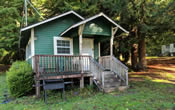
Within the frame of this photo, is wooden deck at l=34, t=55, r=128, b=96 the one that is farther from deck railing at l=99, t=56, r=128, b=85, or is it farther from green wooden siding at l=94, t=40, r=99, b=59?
green wooden siding at l=94, t=40, r=99, b=59

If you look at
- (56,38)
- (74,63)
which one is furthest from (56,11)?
(74,63)

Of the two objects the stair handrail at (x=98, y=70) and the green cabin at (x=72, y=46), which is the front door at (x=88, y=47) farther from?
the stair handrail at (x=98, y=70)

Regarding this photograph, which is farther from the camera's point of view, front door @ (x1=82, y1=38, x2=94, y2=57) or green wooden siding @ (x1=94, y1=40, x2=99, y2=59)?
green wooden siding @ (x1=94, y1=40, x2=99, y2=59)

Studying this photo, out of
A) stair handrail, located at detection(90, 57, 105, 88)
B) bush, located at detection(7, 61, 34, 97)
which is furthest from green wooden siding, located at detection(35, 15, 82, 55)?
stair handrail, located at detection(90, 57, 105, 88)

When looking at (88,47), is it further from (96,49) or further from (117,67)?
(117,67)

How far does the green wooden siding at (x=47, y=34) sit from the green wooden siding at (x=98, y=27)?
216cm

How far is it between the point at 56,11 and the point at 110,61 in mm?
9737

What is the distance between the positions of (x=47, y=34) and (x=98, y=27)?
329cm

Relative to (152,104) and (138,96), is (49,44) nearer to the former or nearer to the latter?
(138,96)

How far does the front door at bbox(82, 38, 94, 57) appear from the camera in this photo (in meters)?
9.24

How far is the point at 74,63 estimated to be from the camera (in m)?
7.10

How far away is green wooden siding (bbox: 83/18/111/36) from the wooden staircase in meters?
1.66

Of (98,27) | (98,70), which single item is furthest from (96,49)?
(98,70)

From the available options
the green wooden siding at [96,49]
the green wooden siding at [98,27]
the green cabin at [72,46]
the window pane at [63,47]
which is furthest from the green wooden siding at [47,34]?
the green wooden siding at [96,49]
